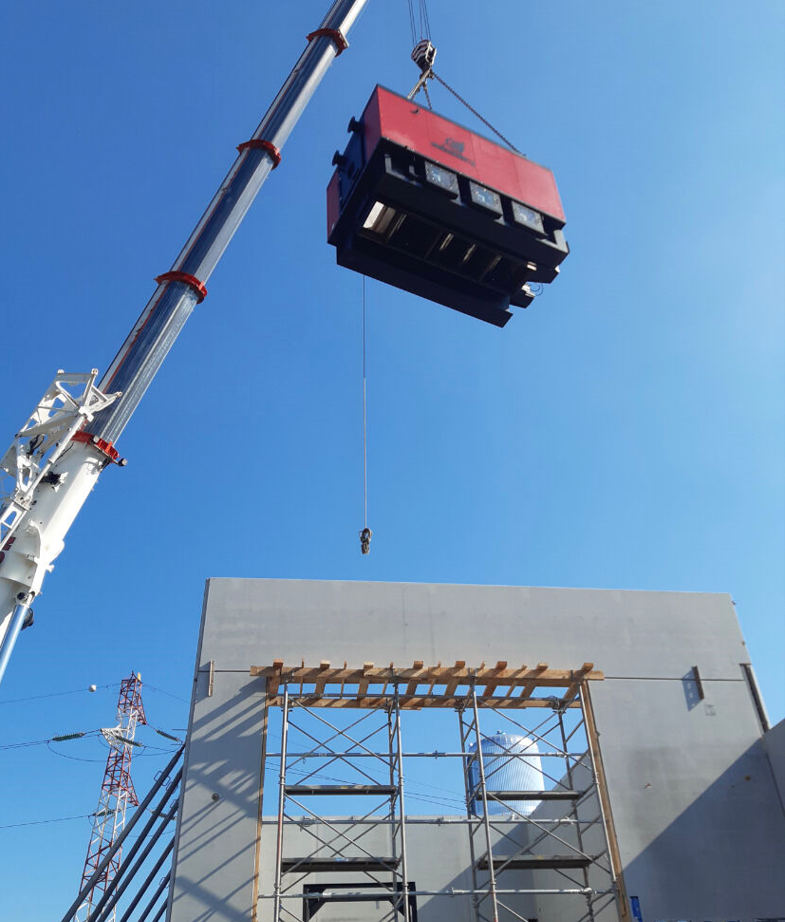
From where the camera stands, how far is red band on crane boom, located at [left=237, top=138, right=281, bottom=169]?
15.2m

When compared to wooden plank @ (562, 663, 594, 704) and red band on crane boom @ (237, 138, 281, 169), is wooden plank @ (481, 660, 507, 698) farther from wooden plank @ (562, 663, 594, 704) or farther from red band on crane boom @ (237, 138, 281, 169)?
red band on crane boom @ (237, 138, 281, 169)

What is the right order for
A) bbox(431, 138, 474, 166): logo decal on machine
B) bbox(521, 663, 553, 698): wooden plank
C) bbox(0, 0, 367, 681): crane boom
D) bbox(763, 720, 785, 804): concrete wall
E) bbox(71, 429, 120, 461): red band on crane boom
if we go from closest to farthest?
bbox(0, 0, 367, 681): crane boom, bbox(71, 429, 120, 461): red band on crane boom, bbox(431, 138, 474, 166): logo decal on machine, bbox(521, 663, 553, 698): wooden plank, bbox(763, 720, 785, 804): concrete wall

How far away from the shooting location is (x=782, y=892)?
49.7 feet

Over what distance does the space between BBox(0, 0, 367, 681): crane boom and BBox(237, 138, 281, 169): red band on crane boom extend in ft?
0.07

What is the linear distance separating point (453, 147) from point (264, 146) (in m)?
4.13

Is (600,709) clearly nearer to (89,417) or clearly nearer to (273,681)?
(273,681)

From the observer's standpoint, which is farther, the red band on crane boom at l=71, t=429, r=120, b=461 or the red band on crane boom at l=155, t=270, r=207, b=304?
the red band on crane boom at l=155, t=270, r=207, b=304

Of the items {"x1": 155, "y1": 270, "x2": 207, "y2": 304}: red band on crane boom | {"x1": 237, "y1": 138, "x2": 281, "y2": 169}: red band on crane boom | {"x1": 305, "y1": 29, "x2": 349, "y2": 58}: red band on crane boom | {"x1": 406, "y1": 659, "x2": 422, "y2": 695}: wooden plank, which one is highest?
{"x1": 305, "y1": 29, "x2": 349, "y2": 58}: red band on crane boom

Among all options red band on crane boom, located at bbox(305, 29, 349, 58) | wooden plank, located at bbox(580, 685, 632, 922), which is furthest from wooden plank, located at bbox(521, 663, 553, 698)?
red band on crane boom, located at bbox(305, 29, 349, 58)

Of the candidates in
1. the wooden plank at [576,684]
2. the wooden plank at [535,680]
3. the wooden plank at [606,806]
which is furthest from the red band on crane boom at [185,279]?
the wooden plank at [606,806]

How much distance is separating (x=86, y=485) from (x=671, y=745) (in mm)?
13473

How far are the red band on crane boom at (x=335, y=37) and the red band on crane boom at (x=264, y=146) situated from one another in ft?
14.0

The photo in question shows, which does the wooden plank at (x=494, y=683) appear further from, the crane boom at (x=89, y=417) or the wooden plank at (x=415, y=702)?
the crane boom at (x=89, y=417)

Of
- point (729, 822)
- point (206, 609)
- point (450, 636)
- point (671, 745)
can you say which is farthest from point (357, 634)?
point (729, 822)
